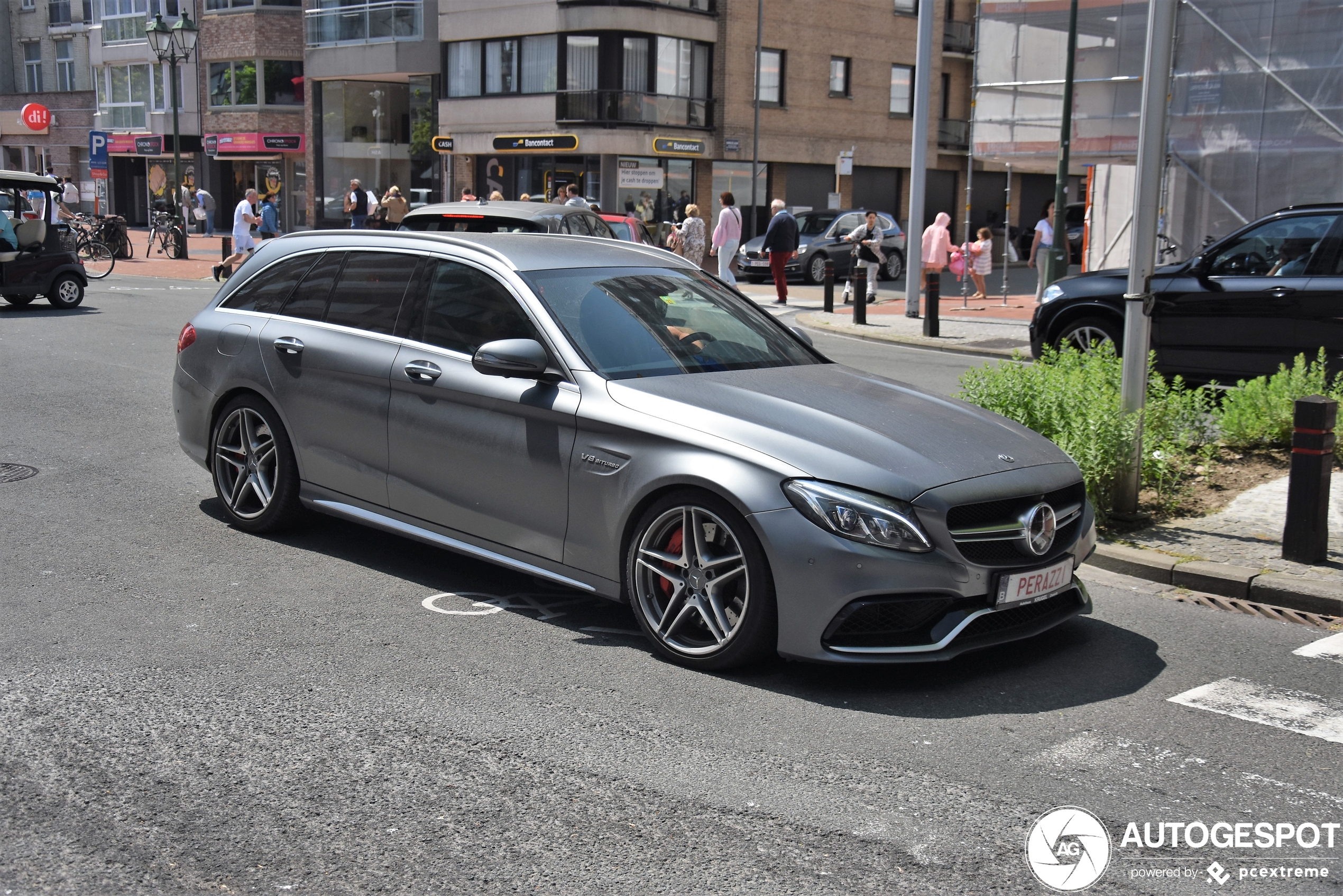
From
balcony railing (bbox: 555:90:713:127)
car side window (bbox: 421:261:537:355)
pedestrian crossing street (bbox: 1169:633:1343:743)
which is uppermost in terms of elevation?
balcony railing (bbox: 555:90:713:127)

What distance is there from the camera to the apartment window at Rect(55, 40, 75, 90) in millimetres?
62688

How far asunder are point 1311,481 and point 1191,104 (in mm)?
16408

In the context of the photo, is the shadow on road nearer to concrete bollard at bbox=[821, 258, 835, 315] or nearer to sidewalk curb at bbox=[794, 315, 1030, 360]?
sidewalk curb at bbox=[794, 315, 1030, 360]

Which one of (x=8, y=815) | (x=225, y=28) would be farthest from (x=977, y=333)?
(x=225, y=28)

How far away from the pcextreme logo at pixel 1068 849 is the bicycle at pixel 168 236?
35.7 meters

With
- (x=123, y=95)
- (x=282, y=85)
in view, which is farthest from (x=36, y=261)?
(x=123, y=95)

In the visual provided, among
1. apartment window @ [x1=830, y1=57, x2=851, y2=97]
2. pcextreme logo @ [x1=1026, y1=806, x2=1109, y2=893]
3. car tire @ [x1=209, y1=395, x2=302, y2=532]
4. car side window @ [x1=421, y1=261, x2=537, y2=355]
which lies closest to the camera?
pcextreme logo @ [x1=1026, y1=806, x2=1109, y2=893]

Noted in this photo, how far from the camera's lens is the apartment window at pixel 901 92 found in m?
49.0

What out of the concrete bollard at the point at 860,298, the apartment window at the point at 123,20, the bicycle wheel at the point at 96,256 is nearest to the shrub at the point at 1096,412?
the concrete bollard at the point at 860,298

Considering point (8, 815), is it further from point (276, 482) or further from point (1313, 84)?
point (1313, 84)

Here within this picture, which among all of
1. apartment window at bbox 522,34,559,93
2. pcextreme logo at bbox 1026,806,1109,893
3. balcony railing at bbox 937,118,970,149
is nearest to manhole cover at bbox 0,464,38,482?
pcextreme logo at bbox 1026,806,1109,893

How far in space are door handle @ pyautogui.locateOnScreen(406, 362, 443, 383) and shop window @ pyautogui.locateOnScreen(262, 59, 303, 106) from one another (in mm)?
49139

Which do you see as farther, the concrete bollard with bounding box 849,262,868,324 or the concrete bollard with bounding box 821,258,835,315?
the concrete bollard with bounding box 821,258,835,315

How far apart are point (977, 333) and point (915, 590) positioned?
51.0 feet
